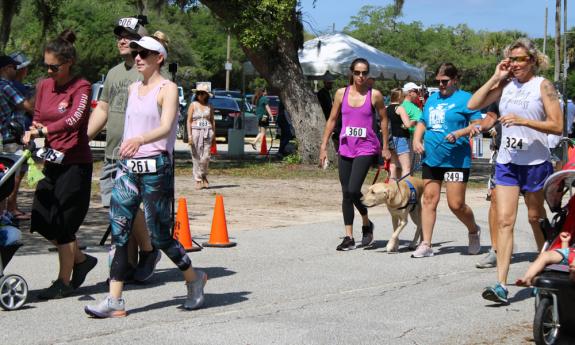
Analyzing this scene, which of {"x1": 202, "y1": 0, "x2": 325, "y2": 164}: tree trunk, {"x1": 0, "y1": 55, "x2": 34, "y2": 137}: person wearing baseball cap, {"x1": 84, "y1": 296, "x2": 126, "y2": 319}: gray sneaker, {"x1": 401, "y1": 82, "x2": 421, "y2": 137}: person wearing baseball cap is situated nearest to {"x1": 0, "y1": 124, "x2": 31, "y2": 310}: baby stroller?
{"x1": 84, "y1": 296, "x2": 126, "y2": 319}: gray sneaker

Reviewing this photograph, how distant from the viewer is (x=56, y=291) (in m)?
7.85

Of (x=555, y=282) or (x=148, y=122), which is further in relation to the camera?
(x=148, y=122)

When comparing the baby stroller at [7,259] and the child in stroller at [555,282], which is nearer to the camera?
the child in stroller at [555,282]

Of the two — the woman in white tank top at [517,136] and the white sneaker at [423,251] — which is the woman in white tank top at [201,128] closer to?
the white sneaker at [423,251]

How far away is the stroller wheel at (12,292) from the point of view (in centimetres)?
723

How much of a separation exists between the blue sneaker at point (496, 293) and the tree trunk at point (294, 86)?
15.1 metres

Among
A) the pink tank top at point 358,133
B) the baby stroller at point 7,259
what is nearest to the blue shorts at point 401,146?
the pink tank top at point 358,133

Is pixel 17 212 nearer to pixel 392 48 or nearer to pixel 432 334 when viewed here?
pixel 432 334

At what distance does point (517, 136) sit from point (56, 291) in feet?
12.2

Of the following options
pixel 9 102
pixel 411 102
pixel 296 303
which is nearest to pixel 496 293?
pixel 296 303

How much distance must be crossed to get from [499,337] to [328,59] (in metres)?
19.0

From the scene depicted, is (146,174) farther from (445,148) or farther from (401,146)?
(401,146)

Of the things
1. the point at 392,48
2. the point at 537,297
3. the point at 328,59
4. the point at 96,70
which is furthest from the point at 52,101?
the point at 392,48

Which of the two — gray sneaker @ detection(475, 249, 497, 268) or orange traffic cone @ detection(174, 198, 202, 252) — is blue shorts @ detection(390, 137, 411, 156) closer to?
gray sneaker @ detection(475, 249, 497, 268)
